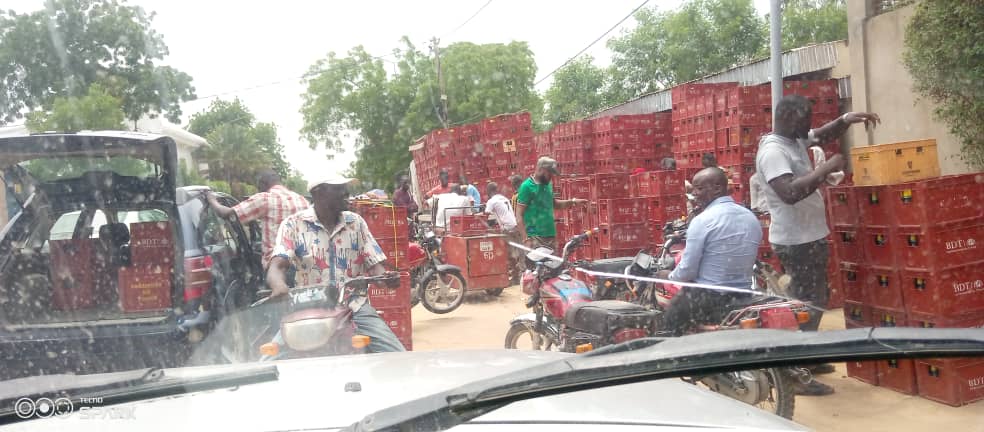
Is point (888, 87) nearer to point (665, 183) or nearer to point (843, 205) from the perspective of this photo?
point (665, 183)

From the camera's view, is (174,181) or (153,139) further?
(174,181)

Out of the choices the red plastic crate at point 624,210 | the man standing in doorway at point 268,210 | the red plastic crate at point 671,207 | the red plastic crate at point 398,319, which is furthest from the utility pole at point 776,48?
the man standing in doorway at point 268,210

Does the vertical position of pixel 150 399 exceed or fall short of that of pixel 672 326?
it exceeds it

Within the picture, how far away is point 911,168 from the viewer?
5289mm

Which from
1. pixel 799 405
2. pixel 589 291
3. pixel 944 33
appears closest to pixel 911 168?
pixel 799 405

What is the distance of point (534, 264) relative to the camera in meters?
6.27

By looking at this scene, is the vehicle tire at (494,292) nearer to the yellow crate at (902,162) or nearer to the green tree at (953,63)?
the green tree at (953,63)

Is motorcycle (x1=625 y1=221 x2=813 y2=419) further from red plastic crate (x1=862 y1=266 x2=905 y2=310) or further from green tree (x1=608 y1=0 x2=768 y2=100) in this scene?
green tree (x1=608 y1=0 x2=768 y2=100)

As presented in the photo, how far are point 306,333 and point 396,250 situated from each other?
14.1 ft

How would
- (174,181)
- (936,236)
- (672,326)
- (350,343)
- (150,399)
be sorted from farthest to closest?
(174,181)
(936,236)
(672,326)
(350,343)
(150,399)

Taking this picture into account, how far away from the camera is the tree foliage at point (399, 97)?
28719 millimetres

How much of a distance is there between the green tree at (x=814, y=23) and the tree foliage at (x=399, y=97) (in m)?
19.3

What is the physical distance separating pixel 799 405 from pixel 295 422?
3885 mm

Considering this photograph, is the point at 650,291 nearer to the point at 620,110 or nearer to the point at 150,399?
the point at 150,399
